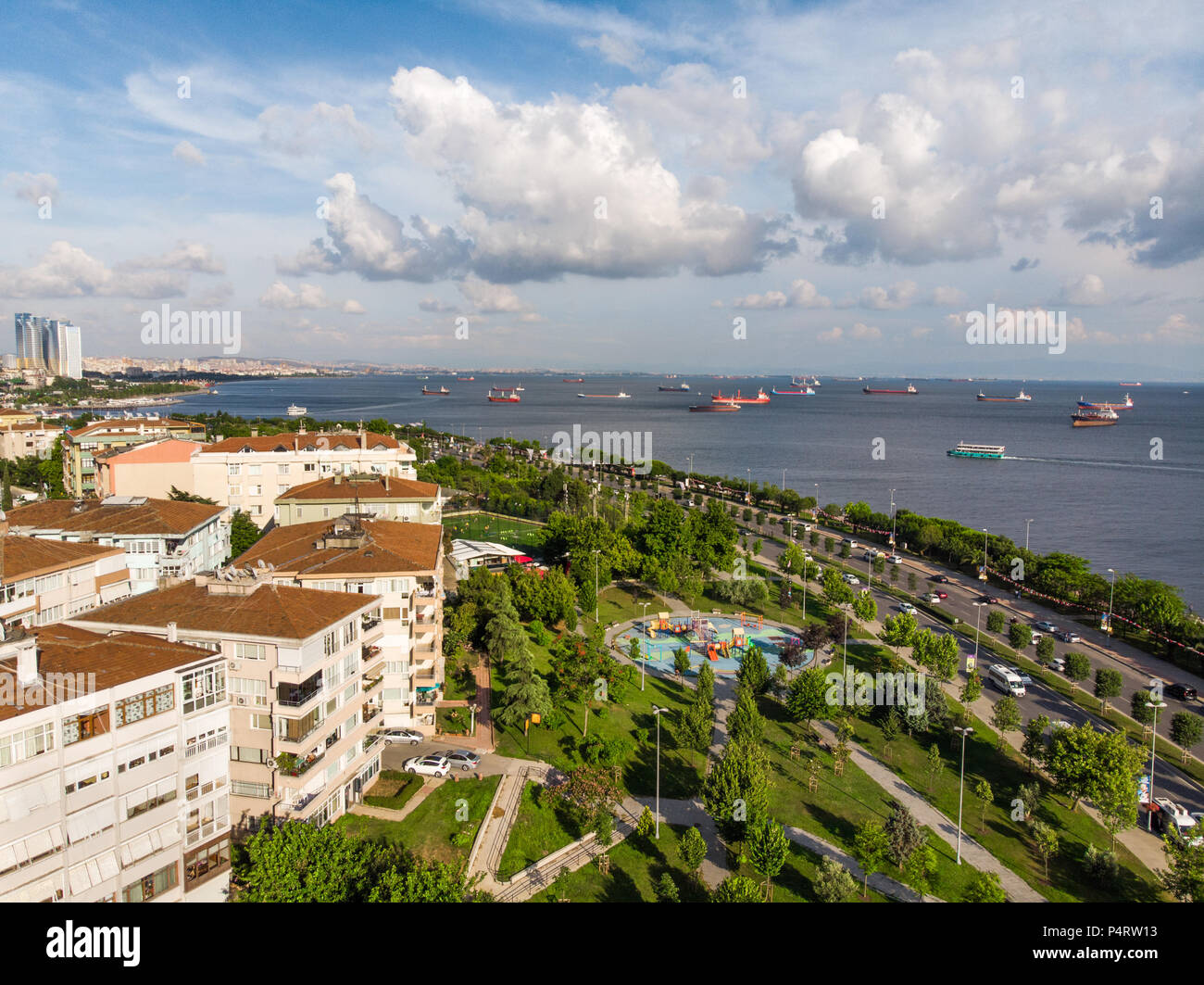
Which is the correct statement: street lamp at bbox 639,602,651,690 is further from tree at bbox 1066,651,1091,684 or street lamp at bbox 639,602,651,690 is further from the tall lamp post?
tree at bbox 1066,651,1091,684

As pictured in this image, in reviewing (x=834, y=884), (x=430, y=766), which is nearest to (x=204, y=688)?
(x=430, y=766)

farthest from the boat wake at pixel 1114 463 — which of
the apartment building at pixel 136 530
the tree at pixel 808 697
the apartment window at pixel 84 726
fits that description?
the apartment window at pixel 84 726

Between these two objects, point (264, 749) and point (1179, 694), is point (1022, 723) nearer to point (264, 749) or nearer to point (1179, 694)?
point (1179, 694)

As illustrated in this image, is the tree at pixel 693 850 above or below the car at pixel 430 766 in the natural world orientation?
below

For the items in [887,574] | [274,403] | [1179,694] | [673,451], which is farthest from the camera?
[274,403]

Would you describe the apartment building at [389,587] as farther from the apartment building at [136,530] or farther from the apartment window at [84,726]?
the apartment window at [84,726]
